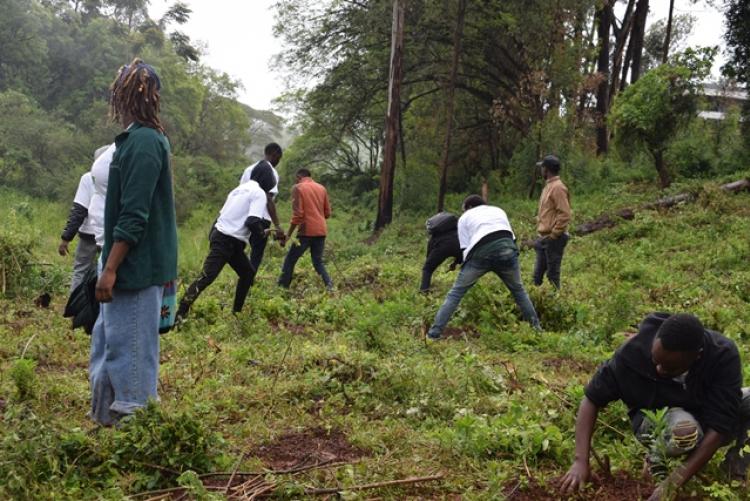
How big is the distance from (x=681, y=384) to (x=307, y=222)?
23.0ft

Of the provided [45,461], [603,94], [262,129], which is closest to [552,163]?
[45,461]

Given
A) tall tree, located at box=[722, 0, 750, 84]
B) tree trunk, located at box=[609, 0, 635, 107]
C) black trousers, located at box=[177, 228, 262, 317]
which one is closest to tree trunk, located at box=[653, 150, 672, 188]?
tall tree, located at box=[722, 0, 750, 84]

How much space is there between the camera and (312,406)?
4.74 metres

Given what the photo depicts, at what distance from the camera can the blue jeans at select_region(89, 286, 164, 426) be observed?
3.54 meters

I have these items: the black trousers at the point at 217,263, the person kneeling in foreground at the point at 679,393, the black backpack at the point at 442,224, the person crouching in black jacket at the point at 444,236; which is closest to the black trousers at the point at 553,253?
the person crouching in black jacket at the point at 444,236

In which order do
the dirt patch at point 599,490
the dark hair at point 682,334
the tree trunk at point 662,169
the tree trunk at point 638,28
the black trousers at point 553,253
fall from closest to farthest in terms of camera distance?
the dark hair at point 682,334 < the dirt patch at point 599,490 < the black trousers at point 553,253 < the tree trunk at point 662,169 < the tree trunk at point 638,28

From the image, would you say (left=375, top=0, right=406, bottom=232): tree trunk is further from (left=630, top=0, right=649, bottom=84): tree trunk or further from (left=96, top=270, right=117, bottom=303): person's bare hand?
(left=96, top=270, right=117, bottom=303): person's bare hand

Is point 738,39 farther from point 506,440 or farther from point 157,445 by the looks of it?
point 157,445

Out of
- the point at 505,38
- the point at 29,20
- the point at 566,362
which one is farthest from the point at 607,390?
the point at 29,20

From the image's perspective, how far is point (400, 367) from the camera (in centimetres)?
515

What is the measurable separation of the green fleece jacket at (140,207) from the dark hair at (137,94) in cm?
7

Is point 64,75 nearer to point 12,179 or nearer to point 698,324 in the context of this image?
point 12,179

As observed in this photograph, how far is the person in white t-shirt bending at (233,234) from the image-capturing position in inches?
282

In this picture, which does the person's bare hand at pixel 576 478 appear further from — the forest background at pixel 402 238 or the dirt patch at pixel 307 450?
the dirt patch at pixel 307 450
